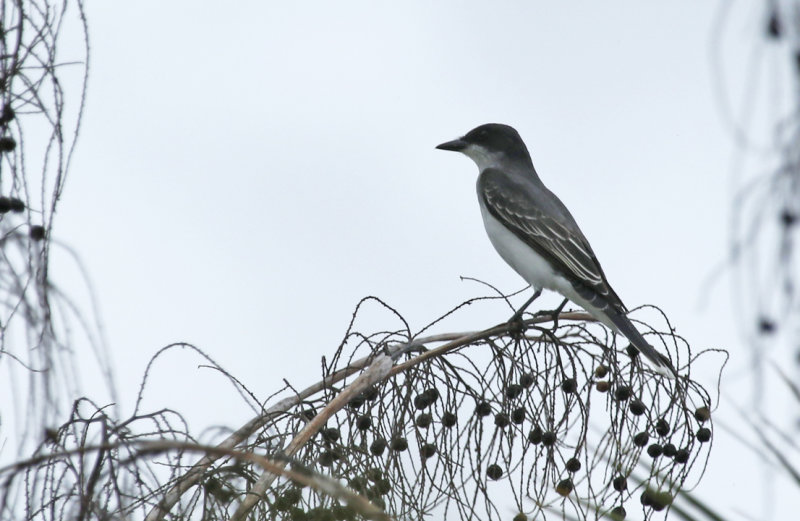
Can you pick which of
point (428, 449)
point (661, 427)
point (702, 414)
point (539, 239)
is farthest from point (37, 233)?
point (539, 239)

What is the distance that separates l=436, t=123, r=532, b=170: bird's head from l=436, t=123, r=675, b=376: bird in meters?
0.01

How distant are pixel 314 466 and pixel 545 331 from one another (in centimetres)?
119

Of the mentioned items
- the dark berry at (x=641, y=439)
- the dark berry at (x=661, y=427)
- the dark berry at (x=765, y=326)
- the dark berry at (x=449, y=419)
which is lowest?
the dark berry at (x=765, y=326)

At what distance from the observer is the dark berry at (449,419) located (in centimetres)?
389

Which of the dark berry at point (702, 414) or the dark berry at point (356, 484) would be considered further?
the dark berry at point (702, 414)

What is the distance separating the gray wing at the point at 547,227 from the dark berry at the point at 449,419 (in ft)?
10.2

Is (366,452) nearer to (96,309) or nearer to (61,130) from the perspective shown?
(96,309)

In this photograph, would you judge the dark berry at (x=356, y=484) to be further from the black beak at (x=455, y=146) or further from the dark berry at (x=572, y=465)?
the black beak at (x=455, y=146)

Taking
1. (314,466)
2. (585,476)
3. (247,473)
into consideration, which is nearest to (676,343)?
(585,476)

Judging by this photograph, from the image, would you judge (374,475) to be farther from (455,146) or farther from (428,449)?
(455,146)

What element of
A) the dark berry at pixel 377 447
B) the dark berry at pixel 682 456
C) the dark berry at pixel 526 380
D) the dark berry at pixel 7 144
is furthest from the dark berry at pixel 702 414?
the dark berry at pixel 7 144

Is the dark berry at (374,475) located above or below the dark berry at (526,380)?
below

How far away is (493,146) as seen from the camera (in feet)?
29.3

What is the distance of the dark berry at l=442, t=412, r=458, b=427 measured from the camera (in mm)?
3893
